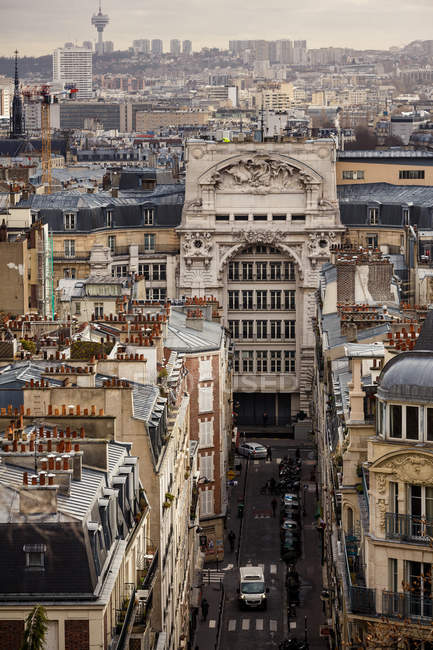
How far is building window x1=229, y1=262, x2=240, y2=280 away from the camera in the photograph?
468 feet

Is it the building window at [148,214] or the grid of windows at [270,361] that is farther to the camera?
the building window at [148,214]

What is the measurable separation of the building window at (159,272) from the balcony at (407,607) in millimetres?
99721

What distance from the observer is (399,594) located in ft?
152

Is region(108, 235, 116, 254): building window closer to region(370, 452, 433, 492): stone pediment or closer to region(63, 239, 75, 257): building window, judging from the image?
region(63, 239, 75, 257): building window

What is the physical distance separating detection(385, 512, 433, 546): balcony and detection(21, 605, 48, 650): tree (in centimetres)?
1075

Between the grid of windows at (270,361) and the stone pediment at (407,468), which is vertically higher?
the grid of windows at (270,361)

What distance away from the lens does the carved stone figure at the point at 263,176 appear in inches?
5512

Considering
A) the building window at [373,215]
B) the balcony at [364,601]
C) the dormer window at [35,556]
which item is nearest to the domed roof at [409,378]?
the balcony at [364,601]

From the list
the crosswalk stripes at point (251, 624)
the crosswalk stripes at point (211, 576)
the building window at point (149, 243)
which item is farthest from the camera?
the building window at point (149, 243)

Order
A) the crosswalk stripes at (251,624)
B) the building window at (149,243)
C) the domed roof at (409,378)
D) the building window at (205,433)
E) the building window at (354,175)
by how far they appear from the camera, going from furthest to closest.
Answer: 1. the building window at (354,175)
2. the building window at (149,243)
3. the building window at (205,433)
4. the crosswalk stripes at (251,624)
5. the domed roof at (409,378)

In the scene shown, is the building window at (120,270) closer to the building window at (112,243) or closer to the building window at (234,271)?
the building window at (112,243)

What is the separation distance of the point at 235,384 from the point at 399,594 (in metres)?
93.7

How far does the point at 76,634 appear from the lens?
41.9 m

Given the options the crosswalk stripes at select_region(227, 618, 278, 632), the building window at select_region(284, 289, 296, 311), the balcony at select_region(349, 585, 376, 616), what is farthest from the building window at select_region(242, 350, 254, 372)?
the balcony at select_region(349, 585, 376, 616)
